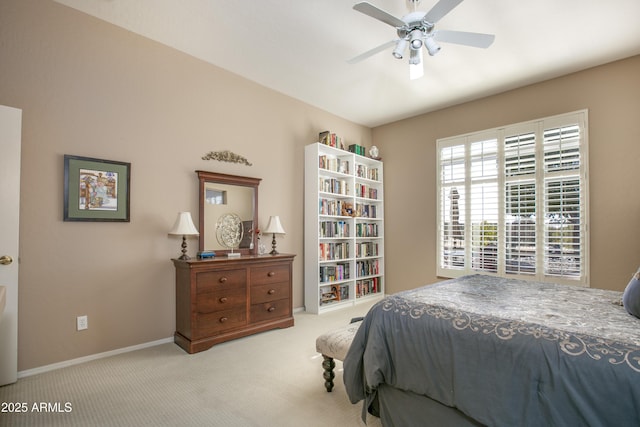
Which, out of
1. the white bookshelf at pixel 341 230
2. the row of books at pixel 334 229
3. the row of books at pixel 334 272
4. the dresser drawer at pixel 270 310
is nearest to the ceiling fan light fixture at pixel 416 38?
the white bookshelf at pixel 341 230

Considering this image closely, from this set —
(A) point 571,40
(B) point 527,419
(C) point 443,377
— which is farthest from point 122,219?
(A) point 571,40

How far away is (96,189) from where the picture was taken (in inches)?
112

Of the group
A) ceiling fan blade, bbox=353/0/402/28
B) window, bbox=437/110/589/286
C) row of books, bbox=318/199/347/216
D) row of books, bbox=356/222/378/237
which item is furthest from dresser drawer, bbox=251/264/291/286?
ceiling fan blade, bbox=353/0/402/28

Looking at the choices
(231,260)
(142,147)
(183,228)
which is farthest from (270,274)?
(142,147)

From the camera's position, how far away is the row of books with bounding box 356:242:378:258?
508cm

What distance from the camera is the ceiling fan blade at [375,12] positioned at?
2.04m

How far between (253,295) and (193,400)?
1344mm

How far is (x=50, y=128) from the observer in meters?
2.63

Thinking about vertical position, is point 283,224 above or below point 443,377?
above

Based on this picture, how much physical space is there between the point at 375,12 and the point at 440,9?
0.42 metres

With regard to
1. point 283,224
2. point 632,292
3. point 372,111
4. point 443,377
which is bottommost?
point 443,377

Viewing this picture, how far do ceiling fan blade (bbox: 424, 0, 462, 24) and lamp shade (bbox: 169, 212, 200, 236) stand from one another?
2.61 meters

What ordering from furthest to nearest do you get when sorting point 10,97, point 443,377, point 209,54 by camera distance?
point 209,54 → point 10,97 → point 443,377

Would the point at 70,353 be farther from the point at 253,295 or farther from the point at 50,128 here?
the point at 50,128
